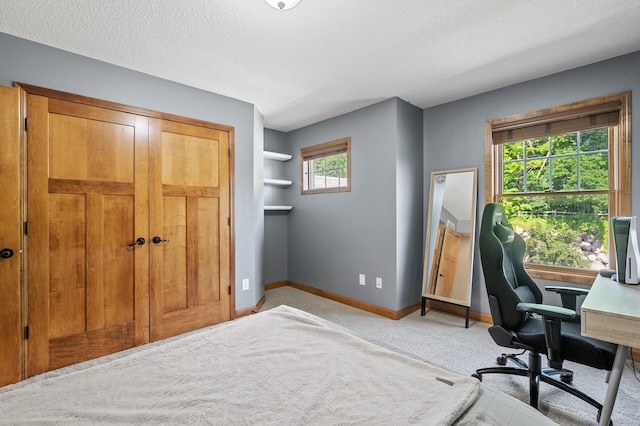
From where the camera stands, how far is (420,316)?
3.41 m

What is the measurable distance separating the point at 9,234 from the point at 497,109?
4.29 m

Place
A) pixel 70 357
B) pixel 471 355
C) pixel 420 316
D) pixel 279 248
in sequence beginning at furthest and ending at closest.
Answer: pixel 279 248
pixel 420 316
pixel 471 355
pixel 70 357

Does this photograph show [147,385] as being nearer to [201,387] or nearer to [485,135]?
[201,387]

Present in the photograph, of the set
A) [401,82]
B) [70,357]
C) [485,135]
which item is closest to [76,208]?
[70,357]

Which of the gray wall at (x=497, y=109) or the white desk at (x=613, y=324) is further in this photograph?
the gray wall at (x=497, y=109)

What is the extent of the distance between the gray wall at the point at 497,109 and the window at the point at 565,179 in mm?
73

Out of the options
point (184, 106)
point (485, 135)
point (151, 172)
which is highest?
point (184, 106)

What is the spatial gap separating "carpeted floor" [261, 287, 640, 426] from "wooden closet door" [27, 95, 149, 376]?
162cm

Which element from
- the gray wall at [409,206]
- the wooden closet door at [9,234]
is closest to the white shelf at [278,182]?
the gray wall at [409,206]

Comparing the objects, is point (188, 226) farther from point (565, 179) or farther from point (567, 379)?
point (565, 179)

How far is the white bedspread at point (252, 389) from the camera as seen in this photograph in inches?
33.0

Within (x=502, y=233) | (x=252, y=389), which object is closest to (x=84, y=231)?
(x=252, y=389)

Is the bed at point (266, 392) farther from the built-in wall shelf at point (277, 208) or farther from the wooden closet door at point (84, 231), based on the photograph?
the built-in wall shelf at point (277, 208)

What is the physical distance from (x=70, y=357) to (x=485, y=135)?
14.2 feet
